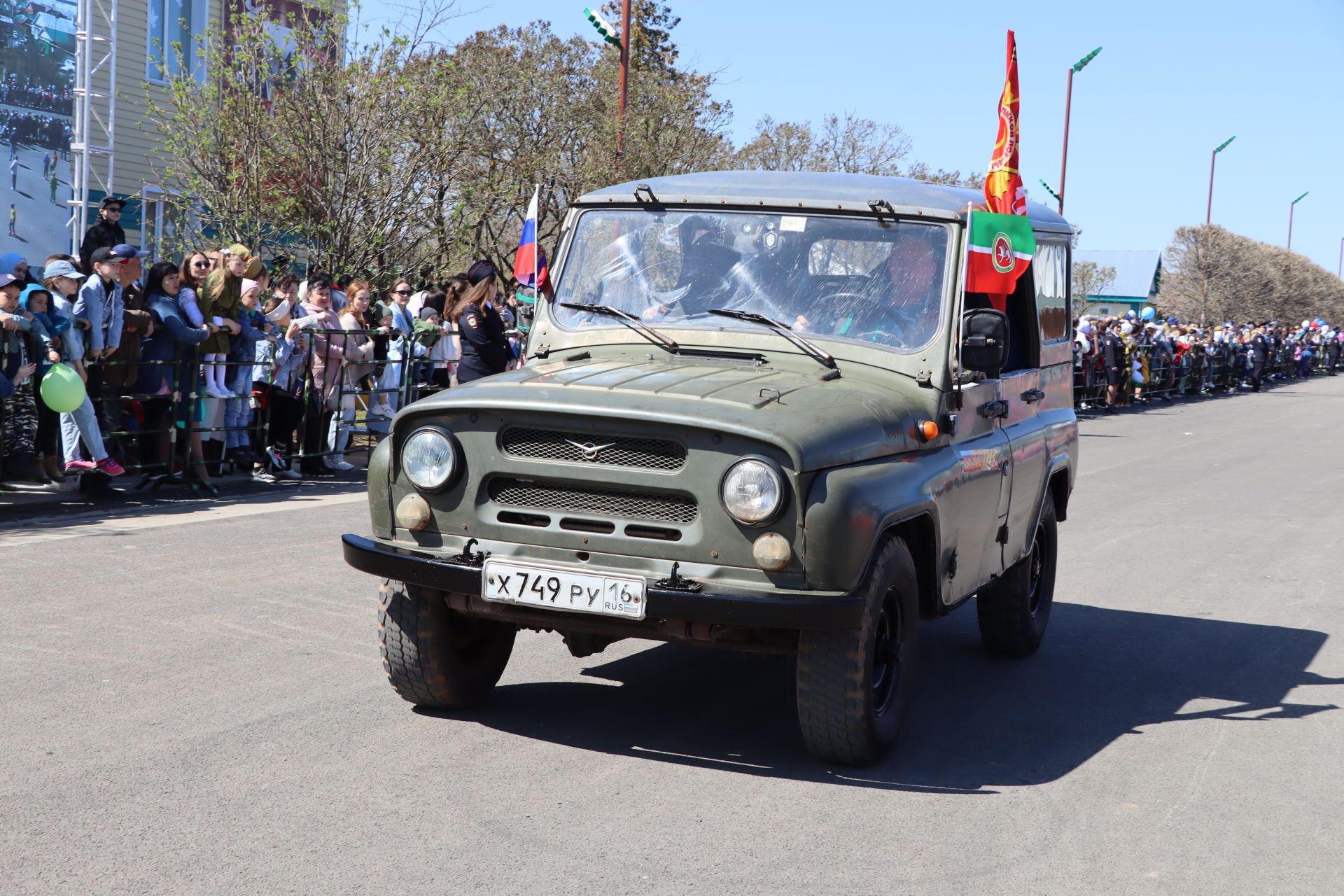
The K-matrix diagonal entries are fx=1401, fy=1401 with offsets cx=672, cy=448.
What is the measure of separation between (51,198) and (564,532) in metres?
17.6

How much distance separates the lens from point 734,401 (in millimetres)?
4816

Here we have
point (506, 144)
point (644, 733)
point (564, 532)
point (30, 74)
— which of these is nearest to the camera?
point (564, 532)

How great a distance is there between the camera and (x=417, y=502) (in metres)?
5.05

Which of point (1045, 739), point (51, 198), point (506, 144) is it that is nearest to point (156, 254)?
point (51, 198)

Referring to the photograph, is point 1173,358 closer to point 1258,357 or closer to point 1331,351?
point 1258,357

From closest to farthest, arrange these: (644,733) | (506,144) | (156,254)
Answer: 1. (644,733)
2. (156,254)
3. (506,144)

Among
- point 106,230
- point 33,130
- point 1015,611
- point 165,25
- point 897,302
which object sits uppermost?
point 165,25

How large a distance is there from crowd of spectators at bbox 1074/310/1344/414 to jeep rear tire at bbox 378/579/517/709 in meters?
19.5

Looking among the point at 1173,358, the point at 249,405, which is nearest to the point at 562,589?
the point at 249,405

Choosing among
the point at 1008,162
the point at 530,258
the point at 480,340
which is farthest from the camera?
the point at 480,340

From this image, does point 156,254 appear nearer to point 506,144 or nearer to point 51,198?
point 51,198

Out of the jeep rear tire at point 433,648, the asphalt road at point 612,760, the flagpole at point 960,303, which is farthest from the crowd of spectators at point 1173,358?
the jeep rear tire at point 433,648

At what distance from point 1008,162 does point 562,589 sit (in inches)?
129

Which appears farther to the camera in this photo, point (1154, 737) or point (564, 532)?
point (1154, 737)
